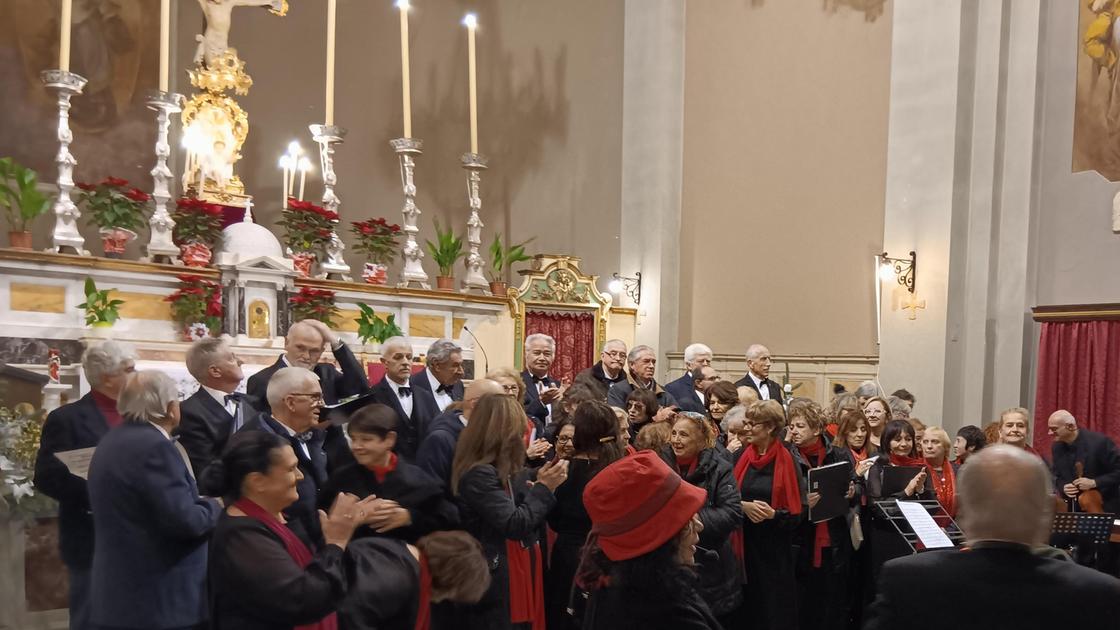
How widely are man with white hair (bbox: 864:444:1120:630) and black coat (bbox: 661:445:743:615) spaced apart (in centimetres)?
196

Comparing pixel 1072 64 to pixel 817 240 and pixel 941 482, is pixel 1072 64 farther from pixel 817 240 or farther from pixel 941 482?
pixel 941 482

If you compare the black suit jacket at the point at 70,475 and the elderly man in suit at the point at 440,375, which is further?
the elderly man in suit at the point at 440,375

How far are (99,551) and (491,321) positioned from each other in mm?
7042

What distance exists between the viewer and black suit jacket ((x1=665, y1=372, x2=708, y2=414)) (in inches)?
292

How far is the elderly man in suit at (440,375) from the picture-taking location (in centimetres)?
556

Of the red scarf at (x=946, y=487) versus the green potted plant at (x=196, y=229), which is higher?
the green potted plant at (x=196, y=229)

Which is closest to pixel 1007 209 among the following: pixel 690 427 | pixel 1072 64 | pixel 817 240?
pixel 1072 64

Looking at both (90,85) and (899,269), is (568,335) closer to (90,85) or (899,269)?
(899,269)

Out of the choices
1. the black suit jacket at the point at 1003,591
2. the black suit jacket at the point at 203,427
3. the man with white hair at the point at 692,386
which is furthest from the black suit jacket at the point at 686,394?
the black suit jacket at the point at 1003,591

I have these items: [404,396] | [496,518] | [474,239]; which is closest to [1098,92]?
[474,239]

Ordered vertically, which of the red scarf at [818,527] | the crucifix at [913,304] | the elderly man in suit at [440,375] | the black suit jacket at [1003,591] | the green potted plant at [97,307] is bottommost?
the red scarf at [818,527]

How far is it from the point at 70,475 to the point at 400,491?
5.31ft

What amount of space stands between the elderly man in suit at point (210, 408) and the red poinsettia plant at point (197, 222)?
413 centimetres

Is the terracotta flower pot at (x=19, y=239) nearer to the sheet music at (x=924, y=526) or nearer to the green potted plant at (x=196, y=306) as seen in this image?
the green potted plant at (x=196, y=306)
